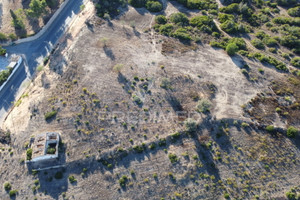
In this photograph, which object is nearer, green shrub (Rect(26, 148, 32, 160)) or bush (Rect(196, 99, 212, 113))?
green shrub (Rect(26, 148, 32, 160))

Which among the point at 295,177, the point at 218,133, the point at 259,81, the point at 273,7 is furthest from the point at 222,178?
the point at 273,7

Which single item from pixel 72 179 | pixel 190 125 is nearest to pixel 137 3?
pixel 190 125

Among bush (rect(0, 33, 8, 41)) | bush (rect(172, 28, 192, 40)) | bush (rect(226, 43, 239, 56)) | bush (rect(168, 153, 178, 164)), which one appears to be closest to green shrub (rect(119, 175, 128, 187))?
bush (rect(168, 153, 178, 164))

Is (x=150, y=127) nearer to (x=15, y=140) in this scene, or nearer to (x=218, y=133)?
(x=218, y=133)

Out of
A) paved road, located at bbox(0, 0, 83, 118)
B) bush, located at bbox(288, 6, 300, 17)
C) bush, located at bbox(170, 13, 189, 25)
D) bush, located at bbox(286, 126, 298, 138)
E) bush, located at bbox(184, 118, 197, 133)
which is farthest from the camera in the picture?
bush, located at bbox(288, 6, 300, 17)

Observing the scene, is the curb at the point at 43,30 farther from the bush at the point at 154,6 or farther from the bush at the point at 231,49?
the bush at the point at 231,49

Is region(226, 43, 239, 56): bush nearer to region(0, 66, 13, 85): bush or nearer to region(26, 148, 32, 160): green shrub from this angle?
region(26, 148, 32, 160): green shrub

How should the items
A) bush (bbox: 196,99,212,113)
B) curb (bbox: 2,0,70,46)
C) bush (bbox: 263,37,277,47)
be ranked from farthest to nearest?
1. bush (bbox: 263,37,277,47)
2. curb (bbox: 2,0,70,46)
3. bush (bbox: 196,99,212,113)

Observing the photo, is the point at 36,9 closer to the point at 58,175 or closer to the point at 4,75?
the point at 4,75
